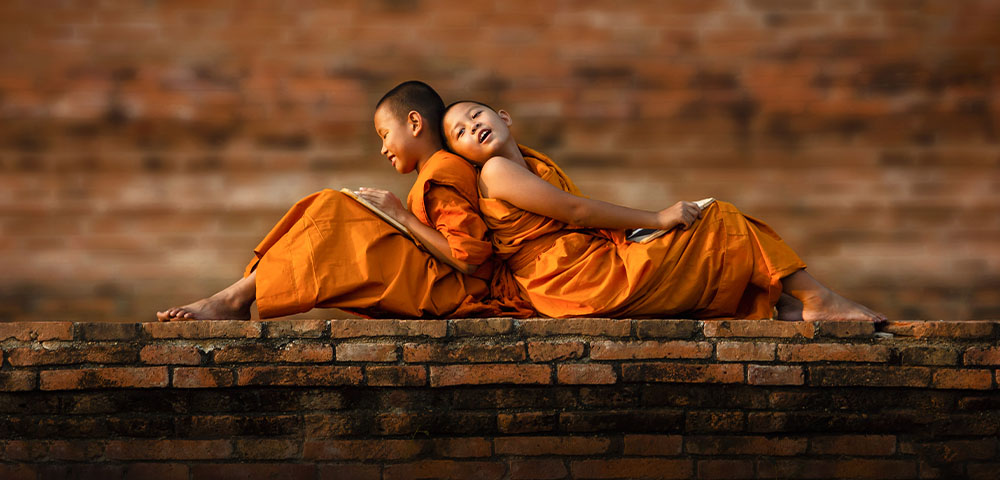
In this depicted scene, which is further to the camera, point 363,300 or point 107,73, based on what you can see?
point 107,73

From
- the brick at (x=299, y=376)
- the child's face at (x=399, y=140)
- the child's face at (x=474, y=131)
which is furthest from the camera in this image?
the child's face at (x=399, y=140)

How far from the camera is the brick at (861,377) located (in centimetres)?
256

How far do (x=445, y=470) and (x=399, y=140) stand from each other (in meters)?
1.09

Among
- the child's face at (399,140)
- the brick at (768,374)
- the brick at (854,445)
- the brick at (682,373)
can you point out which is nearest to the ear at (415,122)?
the child's face at (399,140)

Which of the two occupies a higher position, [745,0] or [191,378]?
[745,0]

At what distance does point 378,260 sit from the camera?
2.67m

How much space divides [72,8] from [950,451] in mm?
4197

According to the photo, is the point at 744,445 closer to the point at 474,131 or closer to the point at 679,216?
the point at 679,216

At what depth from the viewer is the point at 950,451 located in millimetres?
2594

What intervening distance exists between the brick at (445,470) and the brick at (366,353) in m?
0.32

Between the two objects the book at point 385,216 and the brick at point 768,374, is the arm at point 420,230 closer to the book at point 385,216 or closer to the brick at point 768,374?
the book at point 385,216

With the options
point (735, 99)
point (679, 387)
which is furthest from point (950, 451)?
point (735, 99)

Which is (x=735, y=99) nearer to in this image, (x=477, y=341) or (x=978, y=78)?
(x=978, y=78)

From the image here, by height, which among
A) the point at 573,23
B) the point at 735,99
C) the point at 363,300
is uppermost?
the point at 573,23
